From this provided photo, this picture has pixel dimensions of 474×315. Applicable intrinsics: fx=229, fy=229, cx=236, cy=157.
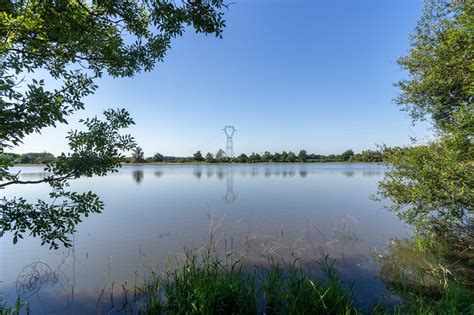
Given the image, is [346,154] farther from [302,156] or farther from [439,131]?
[439,131]

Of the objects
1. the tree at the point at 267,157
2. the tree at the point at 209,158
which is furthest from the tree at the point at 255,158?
the tree at the point at 209,158

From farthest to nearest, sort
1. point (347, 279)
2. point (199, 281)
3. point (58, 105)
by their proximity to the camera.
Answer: point (347, 279) → point (199, 281) → point (58, 105)

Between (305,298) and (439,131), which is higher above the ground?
(439,131)

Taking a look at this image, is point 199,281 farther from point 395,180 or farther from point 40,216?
point 395,180

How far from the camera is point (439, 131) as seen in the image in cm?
765

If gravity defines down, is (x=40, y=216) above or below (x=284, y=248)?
above

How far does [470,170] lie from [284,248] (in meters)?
6.24

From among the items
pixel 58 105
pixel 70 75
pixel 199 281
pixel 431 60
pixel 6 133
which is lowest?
pixel 199 281

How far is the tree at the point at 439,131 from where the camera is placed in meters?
6.18

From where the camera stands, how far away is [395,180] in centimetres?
898

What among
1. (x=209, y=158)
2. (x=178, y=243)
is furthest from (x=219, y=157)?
(x=178, y=243)

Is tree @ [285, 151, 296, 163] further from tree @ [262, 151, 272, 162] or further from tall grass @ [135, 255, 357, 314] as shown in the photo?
tall grass @ [135, 255, 357, 314]

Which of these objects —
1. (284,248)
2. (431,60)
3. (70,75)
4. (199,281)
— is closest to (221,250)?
(284,248)

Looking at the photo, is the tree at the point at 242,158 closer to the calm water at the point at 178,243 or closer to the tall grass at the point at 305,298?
the calm water at the point at 178,243
